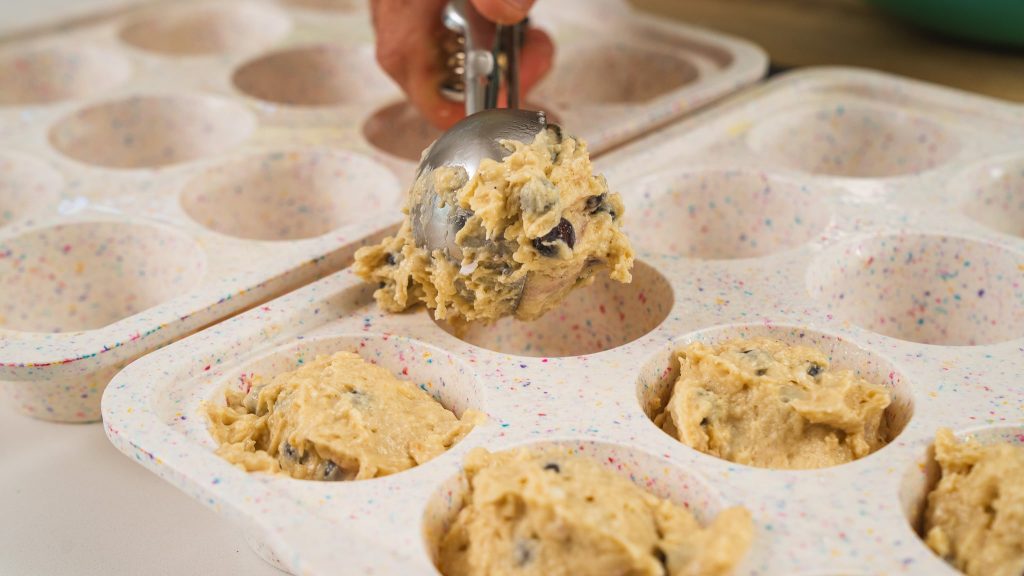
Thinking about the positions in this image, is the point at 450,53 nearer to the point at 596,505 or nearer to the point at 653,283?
the point at 653,283

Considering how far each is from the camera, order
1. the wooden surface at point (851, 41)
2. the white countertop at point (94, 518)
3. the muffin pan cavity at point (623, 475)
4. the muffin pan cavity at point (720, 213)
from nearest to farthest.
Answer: the muffin pan cavity at point (623, 475) → the white countertop at point (94, 518) → the muffin pan cavity at point (720, 213) → the wooden surface at point (851, 41)

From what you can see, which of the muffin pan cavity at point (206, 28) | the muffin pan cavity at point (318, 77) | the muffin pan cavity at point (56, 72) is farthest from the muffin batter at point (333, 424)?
the muffin pan cavity at point (206, 28)

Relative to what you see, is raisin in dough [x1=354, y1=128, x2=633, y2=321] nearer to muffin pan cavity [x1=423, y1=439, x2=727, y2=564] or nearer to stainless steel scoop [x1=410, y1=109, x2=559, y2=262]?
stainless steel scoop [x1=410, y1=109, x2=559, y2=262]

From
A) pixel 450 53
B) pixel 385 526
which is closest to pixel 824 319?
pixel 385 526

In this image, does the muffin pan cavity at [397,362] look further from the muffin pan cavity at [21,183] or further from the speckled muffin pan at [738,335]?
the muffin pan cavity at [21,183]

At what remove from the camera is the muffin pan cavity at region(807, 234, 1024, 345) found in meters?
1.89

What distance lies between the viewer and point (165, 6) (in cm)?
322

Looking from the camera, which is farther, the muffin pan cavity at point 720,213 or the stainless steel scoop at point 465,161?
the muffin pan cavity at point 720,213

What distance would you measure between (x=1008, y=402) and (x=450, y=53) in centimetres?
138

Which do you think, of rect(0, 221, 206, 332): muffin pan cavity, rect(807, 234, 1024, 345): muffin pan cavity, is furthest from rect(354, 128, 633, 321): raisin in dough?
rect(0, 221, 206, 332): muffin pan cavity

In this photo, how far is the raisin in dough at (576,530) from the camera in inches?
46.4

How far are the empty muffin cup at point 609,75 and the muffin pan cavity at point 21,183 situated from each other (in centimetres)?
134

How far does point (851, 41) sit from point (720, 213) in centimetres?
125

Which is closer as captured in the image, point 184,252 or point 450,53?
point 184,252
